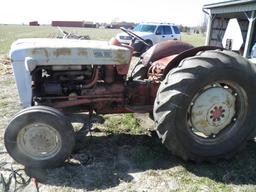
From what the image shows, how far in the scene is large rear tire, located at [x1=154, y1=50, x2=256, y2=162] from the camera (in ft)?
11.5

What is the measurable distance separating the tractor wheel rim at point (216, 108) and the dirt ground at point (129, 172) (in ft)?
1.45

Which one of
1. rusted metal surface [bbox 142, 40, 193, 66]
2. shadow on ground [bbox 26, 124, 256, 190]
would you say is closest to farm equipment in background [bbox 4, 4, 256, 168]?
shadow on ground [bbox 26, 124, 256, 190]

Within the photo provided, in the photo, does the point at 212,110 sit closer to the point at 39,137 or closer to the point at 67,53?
the point at 67,53

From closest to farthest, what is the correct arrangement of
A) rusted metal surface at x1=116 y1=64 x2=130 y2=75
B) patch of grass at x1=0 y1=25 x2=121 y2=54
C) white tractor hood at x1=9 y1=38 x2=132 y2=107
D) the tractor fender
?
1. white tractor hood at x1=9 y1=38 x2=132 y2=107
2. the tractor fender
3. rusted metal surface at x1=116 y1=64 x2=130 y2=75
4. patch of grass at x1=0 y1=25 x2=121 y2=54

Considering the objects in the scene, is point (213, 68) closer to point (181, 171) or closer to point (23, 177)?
point (181, 171)

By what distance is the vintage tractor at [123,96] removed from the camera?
3520 mm

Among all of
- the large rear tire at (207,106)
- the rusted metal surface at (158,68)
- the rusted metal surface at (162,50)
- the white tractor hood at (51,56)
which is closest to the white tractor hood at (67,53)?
the white tractor hood at (51,56)

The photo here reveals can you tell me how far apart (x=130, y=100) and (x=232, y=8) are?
10195 millimetres

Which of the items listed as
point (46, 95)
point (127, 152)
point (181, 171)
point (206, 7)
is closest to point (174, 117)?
point (181, 171)

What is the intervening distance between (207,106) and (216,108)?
0.42 feet

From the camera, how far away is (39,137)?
11.8 ft

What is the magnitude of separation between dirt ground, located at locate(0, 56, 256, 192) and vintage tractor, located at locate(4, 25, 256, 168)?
16 cm

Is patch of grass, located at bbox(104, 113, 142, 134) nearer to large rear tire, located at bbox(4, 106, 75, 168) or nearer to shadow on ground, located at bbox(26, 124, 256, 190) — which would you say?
shadow on ground, located at bbox(26, 124, 256, 190)

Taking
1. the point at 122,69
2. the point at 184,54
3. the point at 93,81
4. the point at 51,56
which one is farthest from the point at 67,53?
the point at 184,54
